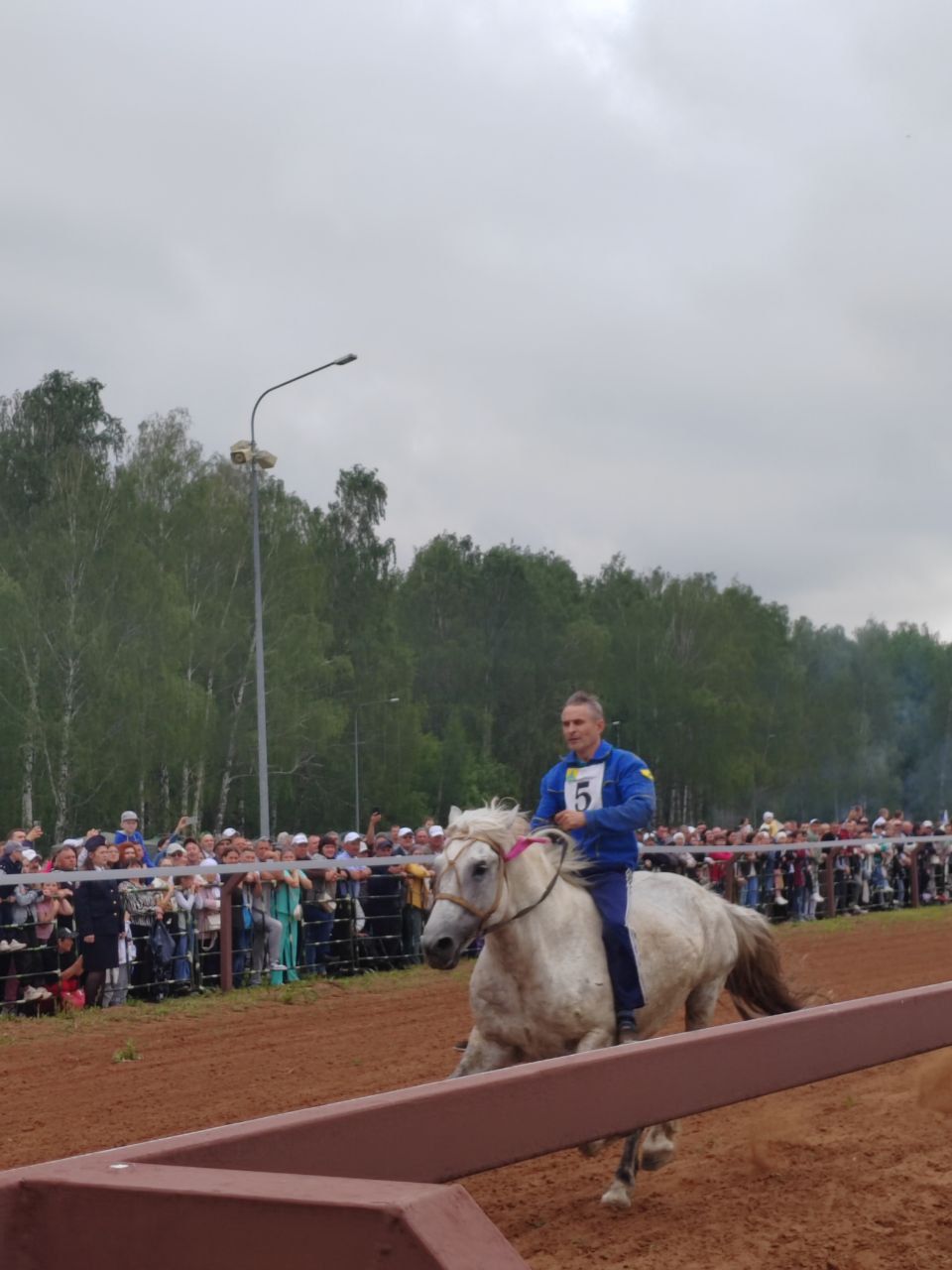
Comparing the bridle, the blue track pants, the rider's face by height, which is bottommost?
the blue track pants

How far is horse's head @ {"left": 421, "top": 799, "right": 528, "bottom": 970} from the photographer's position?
6.12 metres

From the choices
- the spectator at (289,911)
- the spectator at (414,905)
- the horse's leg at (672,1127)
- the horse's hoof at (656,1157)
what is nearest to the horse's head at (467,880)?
the horse's leg at (672,1127)

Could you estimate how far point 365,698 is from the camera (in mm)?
56688

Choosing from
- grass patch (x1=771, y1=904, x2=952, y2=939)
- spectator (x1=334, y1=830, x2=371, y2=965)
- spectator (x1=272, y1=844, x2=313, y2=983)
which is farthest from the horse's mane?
grass patch (x1=771, y1=904, x2=952, y2=939)

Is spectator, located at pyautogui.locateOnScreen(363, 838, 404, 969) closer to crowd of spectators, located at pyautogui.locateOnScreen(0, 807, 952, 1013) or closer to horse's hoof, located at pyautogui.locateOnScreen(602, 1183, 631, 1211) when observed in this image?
crowd of spectators, located at pyautogui.locateOnScreen(0, 807, 952, 1013)

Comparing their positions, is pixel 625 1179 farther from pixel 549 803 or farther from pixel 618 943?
pixel 549 803

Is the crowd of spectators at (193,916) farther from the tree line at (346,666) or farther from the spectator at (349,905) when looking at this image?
the tree line at (346,666)

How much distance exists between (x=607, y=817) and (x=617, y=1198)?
1.59 meters

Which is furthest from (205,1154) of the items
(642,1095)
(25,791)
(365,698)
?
(365,698)

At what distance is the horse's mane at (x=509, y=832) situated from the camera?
6.59 meters

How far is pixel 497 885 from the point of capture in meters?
6.46

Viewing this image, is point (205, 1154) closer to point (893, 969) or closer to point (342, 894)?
point (342, 894)

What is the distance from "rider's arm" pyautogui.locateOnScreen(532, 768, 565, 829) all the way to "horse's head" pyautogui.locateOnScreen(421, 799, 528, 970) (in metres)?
0.41

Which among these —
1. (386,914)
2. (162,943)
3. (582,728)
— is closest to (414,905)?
(386,914)
